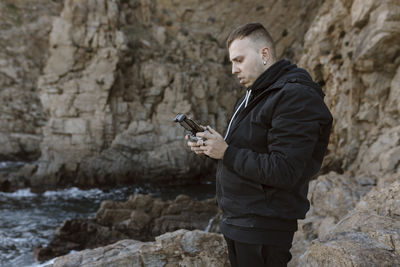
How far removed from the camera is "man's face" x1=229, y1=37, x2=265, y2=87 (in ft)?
5.41

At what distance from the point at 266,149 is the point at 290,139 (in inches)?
8.1

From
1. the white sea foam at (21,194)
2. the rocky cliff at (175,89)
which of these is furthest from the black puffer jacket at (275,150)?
the white sea foam at (21,194)

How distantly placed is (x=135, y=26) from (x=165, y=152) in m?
10.5

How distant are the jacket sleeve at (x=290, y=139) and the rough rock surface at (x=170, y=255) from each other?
1889 mm

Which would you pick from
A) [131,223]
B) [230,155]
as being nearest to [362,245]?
[230,155]

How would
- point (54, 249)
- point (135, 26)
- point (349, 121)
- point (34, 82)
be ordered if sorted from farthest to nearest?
point (34, 82) < point (135, 26) < point (349, 121) < point (54, 249)

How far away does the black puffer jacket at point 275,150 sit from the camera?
143 cm

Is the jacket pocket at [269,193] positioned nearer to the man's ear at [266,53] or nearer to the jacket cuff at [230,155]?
the jacket cuff at [230,155]

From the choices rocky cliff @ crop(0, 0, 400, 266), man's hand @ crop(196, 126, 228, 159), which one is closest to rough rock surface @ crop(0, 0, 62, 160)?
rocky cliff @ crop(0, 0, 400, 266)

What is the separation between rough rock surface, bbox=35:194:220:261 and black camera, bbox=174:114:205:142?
854 centimetres

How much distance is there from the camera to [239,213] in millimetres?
1646

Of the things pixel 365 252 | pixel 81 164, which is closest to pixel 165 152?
pixel 81 164

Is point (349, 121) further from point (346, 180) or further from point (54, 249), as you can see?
point (54, 249)

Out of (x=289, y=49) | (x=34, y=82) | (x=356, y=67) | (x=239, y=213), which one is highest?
(x=289, y=49)
